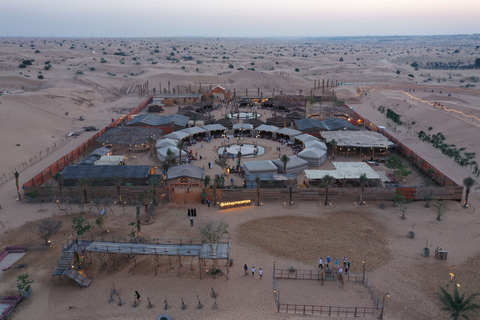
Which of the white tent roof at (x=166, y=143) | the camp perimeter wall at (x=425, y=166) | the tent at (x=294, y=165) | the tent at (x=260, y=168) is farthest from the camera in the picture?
the white tent roof at (x=166, y=143)

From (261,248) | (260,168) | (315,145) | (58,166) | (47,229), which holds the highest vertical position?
(315,145)

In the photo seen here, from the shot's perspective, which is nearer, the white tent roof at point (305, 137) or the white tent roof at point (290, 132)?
the white tent roof at point (305, 137)

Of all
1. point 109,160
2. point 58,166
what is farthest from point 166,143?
point 58,166

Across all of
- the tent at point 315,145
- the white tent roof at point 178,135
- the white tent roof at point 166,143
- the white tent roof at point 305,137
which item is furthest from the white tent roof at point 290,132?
the white tent roof at point 166,143

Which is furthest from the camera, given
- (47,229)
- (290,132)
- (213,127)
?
(213,127)

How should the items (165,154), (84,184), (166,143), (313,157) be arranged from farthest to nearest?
(166,143)
(165,154)
(313,157)
(84,184)

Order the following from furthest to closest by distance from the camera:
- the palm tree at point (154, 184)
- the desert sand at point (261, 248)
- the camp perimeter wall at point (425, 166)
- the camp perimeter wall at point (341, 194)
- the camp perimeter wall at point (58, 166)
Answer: the camp perimeter wall at point (58, 166) → the camp perimeter wall at point (425, 166) → the camp perimeter wall at point (341, 194) → the palm tree at point (154, 184) → the desert sand at point (261, 248)

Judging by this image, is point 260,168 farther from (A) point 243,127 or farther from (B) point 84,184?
(A) point 243,127

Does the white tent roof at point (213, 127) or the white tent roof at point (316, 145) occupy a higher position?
the white tent roof at point (213, 127)

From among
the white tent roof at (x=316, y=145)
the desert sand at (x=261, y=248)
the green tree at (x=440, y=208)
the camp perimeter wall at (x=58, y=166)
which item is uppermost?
the white tent roof at (x=316, y=145)

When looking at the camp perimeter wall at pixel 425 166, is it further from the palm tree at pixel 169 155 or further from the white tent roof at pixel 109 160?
the white tent roof at pixel 109 160

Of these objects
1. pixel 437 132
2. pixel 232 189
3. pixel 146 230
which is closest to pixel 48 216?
pixel 146 230
